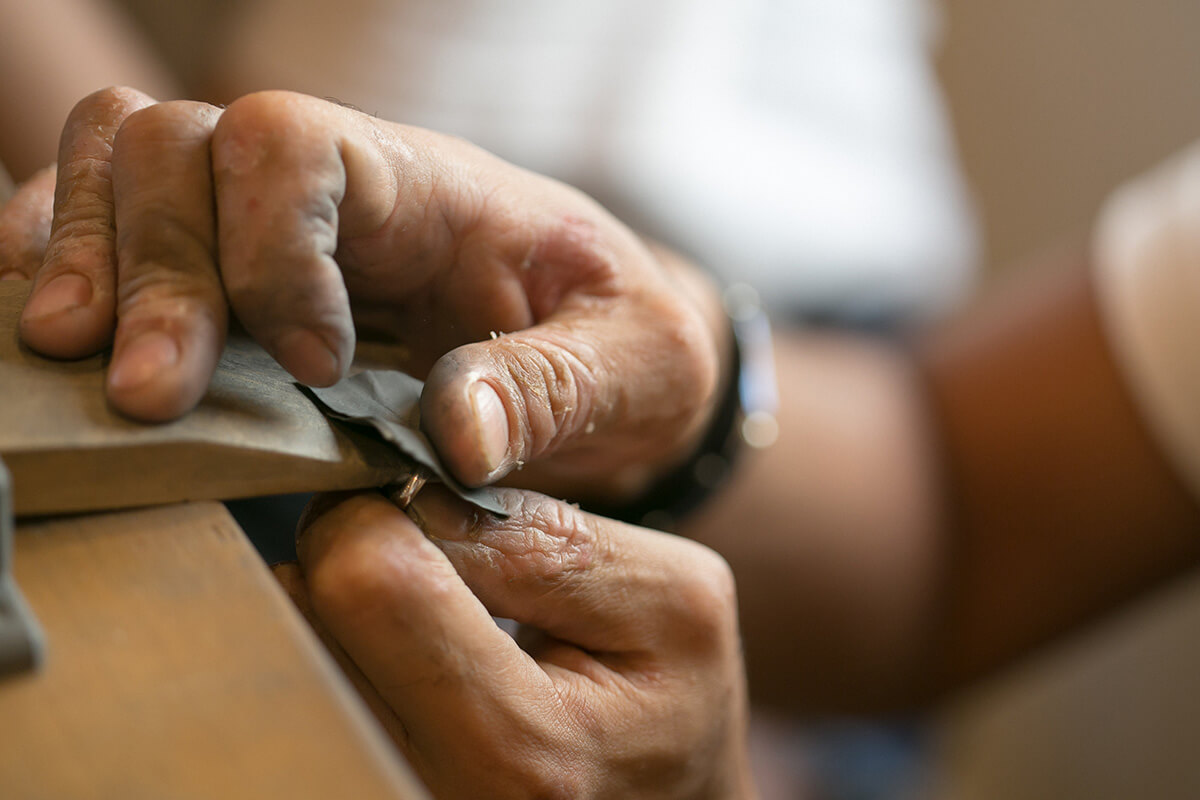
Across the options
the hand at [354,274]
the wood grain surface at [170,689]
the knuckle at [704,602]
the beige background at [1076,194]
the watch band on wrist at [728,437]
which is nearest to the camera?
the wood grain surface at [170,689]

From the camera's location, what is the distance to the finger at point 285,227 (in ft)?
1.05

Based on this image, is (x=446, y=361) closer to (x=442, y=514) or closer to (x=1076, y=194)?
(x=442, y=514)

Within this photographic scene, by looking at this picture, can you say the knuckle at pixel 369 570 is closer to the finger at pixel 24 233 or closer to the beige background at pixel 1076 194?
the finger at pixel 24 233

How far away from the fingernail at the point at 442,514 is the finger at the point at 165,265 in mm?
88

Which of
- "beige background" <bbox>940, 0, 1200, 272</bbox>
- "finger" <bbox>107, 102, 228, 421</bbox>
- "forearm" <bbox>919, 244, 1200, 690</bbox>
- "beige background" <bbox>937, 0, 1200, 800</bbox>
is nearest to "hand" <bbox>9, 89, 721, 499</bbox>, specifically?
"finger" <bbox>107, 102, 228, 421</bbox>

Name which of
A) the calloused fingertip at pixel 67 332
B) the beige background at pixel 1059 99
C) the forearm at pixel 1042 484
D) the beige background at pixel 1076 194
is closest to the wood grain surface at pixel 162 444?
the calloused fingertip at pixel 67 332

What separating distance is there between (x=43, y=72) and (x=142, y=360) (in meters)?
0.60

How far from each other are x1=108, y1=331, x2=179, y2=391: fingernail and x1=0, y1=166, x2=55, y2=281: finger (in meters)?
0.19

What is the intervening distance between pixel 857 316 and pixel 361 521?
2.33 ft

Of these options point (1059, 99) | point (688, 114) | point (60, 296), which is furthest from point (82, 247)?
point (1059, 99)

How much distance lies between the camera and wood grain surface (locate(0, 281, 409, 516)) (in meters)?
0.29

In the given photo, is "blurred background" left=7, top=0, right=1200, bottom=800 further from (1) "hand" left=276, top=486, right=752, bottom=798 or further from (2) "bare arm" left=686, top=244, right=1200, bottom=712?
(1) "hand" left=276, top=486, right=752, bottom=798

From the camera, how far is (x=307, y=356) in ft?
1.09

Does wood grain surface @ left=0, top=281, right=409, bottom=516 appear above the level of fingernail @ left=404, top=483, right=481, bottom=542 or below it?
above
